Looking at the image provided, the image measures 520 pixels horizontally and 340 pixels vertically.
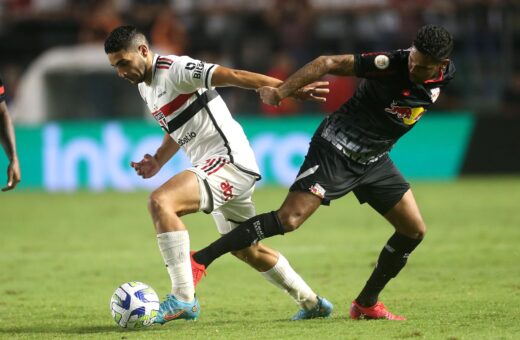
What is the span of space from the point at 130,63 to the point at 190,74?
0.47m

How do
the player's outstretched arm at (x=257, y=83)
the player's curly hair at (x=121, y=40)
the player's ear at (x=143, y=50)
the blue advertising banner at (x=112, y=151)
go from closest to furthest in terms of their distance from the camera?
the player's outstretched arm at (x=257, y=83) < the player's curly hair at (x=121, y=40) < the player's ear at (x=143, y=50) < the blue advertising banner at (x=112, y=151)

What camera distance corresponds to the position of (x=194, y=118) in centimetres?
721

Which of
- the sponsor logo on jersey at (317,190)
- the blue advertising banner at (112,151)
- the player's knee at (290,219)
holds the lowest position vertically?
the blue advertising banner at (112,151)

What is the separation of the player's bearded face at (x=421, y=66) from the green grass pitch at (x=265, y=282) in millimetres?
1651

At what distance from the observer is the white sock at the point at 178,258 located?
6750 millimetres

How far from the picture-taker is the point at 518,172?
1967 cm

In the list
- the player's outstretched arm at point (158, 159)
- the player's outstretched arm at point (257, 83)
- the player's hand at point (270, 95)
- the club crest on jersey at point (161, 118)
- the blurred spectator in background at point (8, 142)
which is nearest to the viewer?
the player's hand at point (270, 95)

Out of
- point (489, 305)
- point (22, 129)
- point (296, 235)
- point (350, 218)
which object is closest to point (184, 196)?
point (489, 305)

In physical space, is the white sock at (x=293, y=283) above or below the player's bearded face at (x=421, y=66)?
below

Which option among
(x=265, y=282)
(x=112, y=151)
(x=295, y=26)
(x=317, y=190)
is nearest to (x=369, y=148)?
(x=317, y=190)

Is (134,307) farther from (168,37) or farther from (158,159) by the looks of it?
(168,37)

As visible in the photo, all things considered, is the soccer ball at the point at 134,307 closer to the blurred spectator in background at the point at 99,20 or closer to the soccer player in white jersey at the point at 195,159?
the soccer player in white jersey at the point at 195,159

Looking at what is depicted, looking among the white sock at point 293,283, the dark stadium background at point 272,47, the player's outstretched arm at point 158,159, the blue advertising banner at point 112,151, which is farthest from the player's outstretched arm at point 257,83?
the dark stadium background at point 272,47

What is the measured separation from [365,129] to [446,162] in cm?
1305
